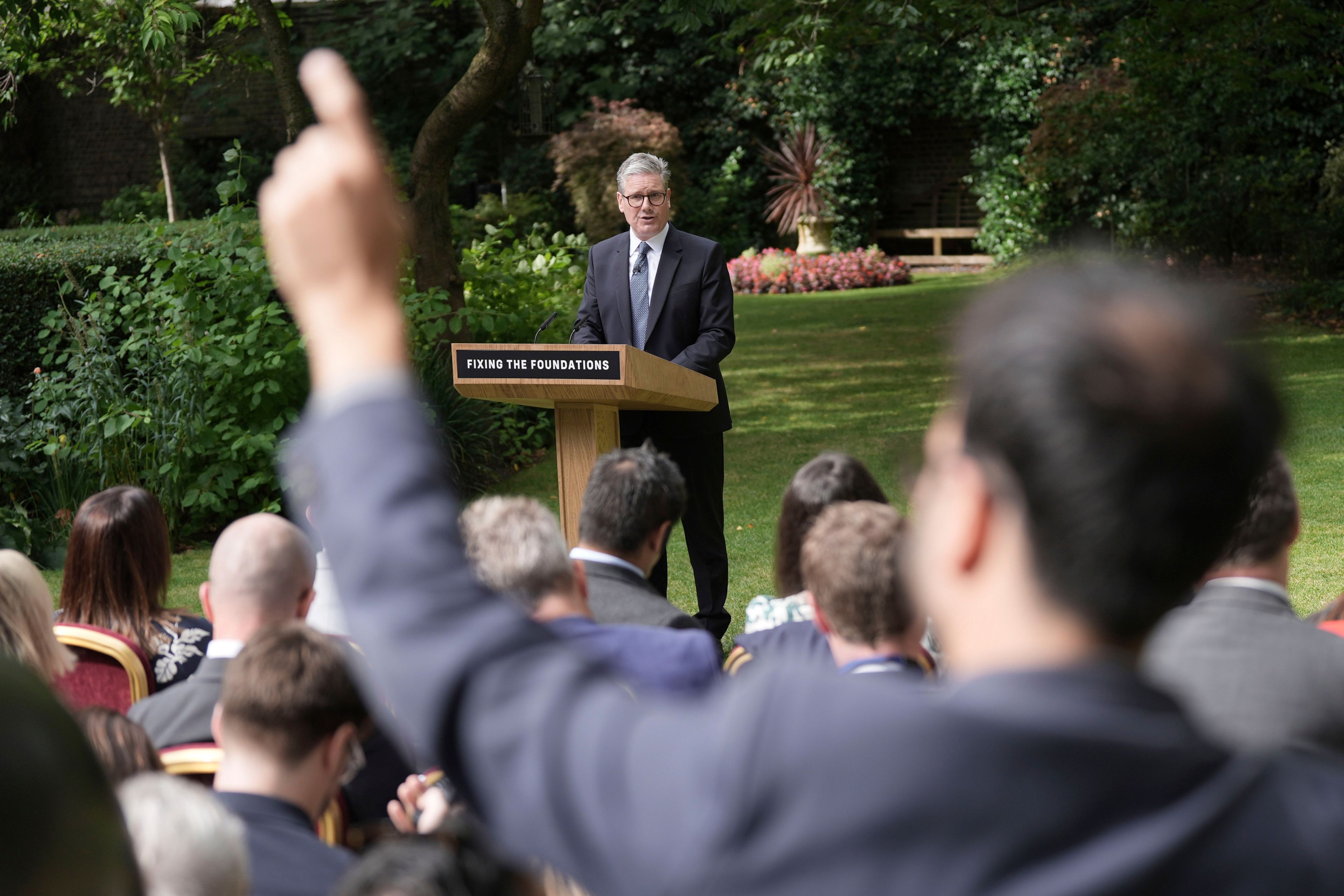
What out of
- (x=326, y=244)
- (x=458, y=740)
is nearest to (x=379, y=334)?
(x=326, y=244)

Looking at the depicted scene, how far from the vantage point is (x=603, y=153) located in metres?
19.3

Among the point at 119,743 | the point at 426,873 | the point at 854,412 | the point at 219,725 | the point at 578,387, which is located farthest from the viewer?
the point at 854,412

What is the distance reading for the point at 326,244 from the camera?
2.74 ft

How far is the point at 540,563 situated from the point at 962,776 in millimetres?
1622

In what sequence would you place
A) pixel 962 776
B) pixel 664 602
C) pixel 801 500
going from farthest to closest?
pixel 801 500 → pixel 664 602 → pixel 962 776

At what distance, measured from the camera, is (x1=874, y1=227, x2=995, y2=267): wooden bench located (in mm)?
22469

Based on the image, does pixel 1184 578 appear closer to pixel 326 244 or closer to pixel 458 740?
pixel 458 740

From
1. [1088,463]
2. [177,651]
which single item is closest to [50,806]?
[1088,463]

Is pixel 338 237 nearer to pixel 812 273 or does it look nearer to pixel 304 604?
pixel 304 604

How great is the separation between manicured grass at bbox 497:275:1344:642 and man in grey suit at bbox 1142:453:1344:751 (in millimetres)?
916

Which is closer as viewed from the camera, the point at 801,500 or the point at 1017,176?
the point at 801,500

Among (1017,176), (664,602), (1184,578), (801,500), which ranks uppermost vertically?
(1017,176)

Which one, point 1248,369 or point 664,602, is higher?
point 1248,369

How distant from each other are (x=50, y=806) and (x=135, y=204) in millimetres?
21923
